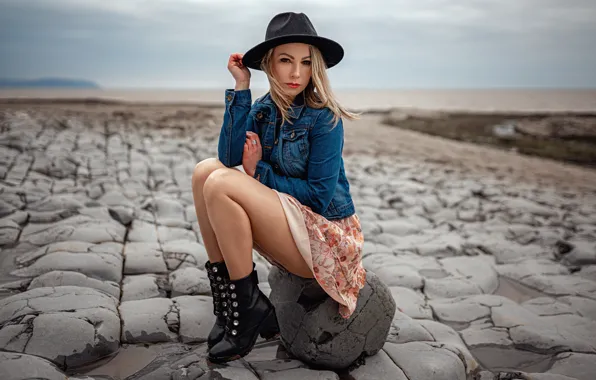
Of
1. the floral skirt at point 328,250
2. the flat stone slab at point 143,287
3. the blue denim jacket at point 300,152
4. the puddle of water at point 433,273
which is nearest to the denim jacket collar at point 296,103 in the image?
the blue denim jacket at point 300,152

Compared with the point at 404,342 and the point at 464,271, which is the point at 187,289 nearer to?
the point at 404,342

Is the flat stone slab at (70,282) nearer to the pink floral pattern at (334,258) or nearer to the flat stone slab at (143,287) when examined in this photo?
the flat stone slab at (143,287)

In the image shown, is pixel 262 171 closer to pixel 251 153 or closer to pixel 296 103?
pixel 251 153

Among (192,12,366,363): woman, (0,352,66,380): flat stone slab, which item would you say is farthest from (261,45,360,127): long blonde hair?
(0,352,66,380): flat stone slab

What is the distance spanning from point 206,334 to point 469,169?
20.9 ft

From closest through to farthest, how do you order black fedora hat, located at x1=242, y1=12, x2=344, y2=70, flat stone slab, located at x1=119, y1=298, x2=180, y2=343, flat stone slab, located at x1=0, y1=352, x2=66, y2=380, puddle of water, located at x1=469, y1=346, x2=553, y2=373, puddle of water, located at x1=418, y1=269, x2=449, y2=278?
flat stone slab, located at x1=0, y1=352, x2=66, y2=380 → black fedora hat, located at x1=242, y1=12, x2=344, y2=70 → flat stone slab, located at x1=119, y1=298, x2=180, y2=343 → puddle of water, located at x1=469, y1=346, x2=553, y2=373 → puddle of water, located at x1=418, y1=269, x2=449, y2=278

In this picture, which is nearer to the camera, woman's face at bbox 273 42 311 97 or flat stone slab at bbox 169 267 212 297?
woman's face at bbox 273 42 311 97

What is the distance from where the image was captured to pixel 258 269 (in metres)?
3.21

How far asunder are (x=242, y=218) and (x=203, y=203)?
0.85 feet

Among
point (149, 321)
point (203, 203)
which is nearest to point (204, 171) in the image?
point (203, 203)

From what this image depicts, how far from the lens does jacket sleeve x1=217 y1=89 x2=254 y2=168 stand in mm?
1985

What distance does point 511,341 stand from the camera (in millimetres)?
2582

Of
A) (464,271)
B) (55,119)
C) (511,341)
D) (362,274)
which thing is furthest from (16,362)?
(55,119)

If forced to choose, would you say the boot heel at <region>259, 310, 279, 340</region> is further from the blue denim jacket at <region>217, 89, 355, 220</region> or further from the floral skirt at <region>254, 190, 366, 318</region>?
the blue denim jacket at <region>217, 89, 355, 220</region>
